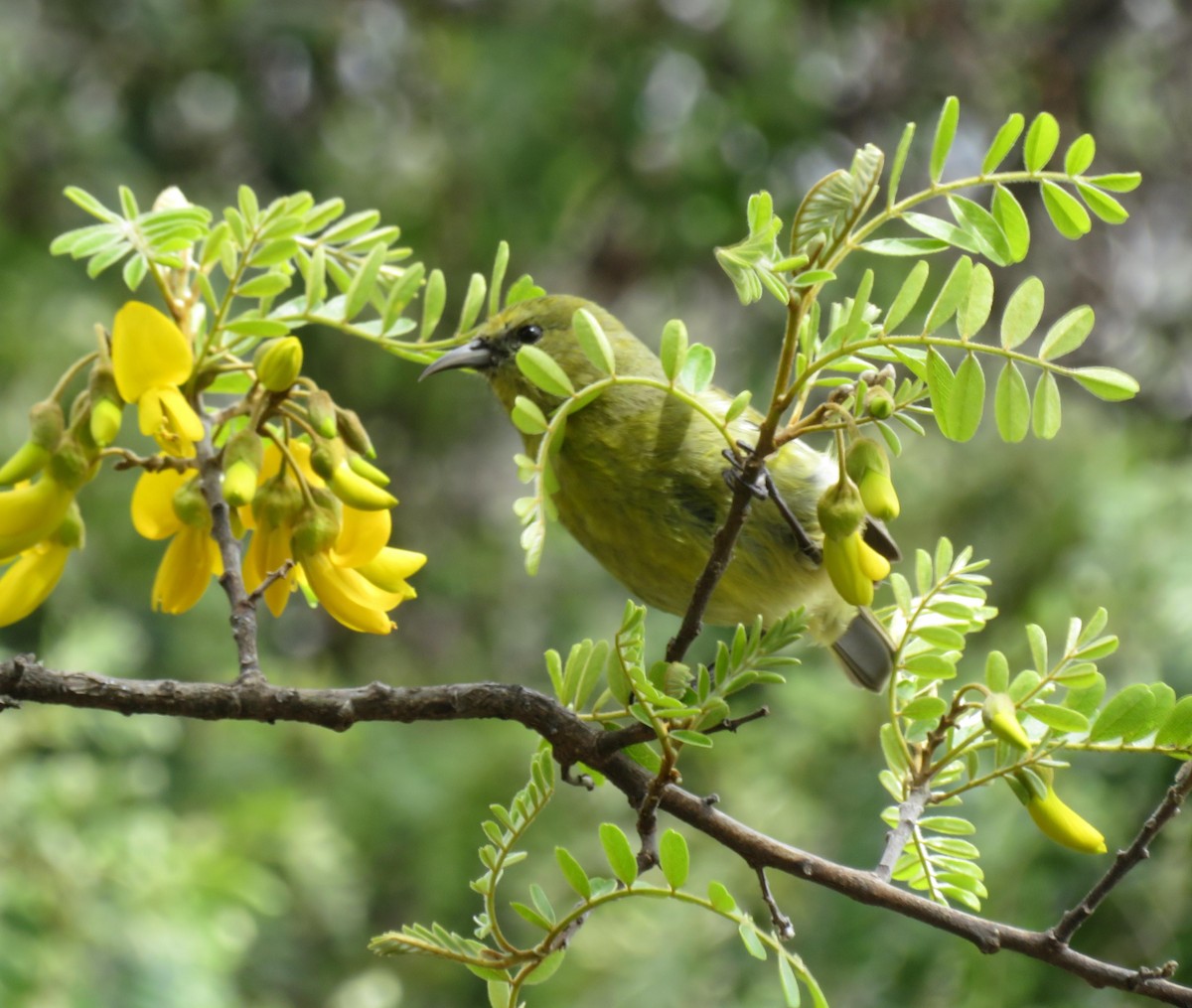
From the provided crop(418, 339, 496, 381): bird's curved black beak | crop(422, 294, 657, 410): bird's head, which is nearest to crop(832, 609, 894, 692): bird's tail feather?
crop(422, 294, 657, 410): bird's head

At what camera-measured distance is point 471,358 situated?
2.75m

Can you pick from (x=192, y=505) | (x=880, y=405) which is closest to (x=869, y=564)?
Result: (x=880, y=405)

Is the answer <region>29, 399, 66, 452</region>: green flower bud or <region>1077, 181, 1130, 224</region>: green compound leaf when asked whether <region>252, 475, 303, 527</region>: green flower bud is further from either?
<region>1077, 181, 1130, 224</region>: green compound leaf

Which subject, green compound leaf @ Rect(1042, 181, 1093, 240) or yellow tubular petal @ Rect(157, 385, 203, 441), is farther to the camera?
yellow tubular petal @ Rect(157, 385, 203, 441)

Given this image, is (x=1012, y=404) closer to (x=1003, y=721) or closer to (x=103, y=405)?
(x=1003, y=721)

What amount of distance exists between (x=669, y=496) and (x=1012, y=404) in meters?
1.10

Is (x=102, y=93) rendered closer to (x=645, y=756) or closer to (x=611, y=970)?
(x=611, y=970)

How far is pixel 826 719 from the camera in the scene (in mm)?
4180

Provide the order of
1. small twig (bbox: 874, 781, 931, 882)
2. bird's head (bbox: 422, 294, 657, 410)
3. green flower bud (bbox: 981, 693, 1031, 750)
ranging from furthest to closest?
bird's head (bbox: 422, 294, 657, 410) < small twig (bbox: 874, 781, 931, 882) < green flower bud (bbox: 981, 693, 1031, 750)

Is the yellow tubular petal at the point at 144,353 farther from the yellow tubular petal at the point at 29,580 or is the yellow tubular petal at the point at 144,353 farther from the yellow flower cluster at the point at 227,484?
the yellow tubular petal at the point at 29,580

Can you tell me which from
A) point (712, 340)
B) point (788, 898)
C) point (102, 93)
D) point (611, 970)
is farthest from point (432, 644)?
point (788, 898)

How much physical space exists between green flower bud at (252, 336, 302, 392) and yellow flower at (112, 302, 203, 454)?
95mm

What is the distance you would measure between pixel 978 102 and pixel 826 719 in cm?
350

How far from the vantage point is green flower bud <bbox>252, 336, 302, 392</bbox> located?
1.62m
